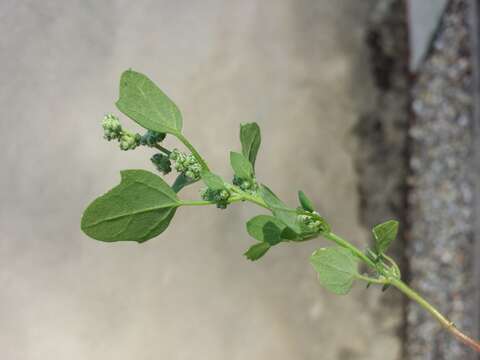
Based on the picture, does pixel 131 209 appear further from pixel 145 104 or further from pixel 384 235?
pixel 384 235

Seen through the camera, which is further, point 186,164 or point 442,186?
point 442,186

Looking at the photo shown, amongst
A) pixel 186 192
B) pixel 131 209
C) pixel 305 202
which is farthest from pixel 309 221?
pixel 186 192

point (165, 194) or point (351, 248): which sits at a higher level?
point (165, 194)

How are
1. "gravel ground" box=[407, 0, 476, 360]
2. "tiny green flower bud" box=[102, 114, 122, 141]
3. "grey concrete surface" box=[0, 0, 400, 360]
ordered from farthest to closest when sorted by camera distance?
"gravel ground" box=[407, 0, 476, 360] → "grey concrete surface" box=[0, 0, 400, 360] → "tiny green flower bud" box=[102, 114, 122, 141]

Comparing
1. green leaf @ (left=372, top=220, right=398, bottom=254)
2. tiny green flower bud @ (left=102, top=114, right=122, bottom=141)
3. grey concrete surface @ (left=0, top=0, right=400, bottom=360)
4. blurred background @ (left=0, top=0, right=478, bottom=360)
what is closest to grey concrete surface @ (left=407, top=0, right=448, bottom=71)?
blurred background @ (left=0, top=0, right=478, bottom=360)

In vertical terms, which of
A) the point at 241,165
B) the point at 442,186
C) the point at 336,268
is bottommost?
the point at 442,186

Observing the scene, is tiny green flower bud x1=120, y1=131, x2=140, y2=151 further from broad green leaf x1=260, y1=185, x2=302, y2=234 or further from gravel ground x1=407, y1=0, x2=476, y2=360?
gravel ground x1=407, y1=0, x2=476, y2=360

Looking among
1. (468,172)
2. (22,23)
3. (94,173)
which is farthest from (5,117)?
(468,172)

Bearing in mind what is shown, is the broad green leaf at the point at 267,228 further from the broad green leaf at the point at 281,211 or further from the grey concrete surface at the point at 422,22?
the grey concrete surface at the point at 422,22

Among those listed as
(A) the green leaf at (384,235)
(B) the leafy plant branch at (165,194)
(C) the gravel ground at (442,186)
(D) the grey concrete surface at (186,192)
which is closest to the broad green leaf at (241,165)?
(B) the leafy plant branch at (165,194)
